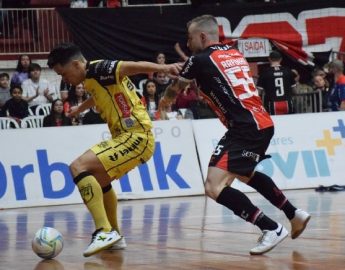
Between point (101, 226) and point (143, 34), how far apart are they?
15.3 meters

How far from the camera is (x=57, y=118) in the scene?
19.7 meters

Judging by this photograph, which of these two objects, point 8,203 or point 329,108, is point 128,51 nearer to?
point 329,108

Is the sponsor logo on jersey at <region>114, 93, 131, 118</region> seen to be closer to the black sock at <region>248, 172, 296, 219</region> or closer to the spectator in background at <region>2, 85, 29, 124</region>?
the black sock at <region>248, 172, 296, 219</region>

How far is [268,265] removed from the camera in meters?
7.86

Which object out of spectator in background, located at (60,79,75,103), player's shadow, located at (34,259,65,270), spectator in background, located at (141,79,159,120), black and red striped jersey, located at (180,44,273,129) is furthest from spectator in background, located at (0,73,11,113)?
player's shadow, located at (34,259,65,270)

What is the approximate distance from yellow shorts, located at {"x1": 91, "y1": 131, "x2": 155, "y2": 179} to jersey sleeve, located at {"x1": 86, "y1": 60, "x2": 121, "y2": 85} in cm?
57

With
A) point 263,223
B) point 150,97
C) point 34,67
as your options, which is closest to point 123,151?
point 263,223

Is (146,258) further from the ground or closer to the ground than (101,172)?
closer to the ground

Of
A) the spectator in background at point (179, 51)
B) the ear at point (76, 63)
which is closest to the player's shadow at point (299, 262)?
the ear at point (76, 63)

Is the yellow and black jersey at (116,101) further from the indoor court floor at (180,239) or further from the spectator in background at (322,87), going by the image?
the spectator in background at (322,87)

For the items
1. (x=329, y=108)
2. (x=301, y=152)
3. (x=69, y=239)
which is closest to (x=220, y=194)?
(x=69, y=239)

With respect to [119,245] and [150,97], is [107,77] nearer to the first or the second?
[119,245]

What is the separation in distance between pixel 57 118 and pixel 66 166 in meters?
2.47

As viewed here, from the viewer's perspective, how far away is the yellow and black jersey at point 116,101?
31.4 feet
